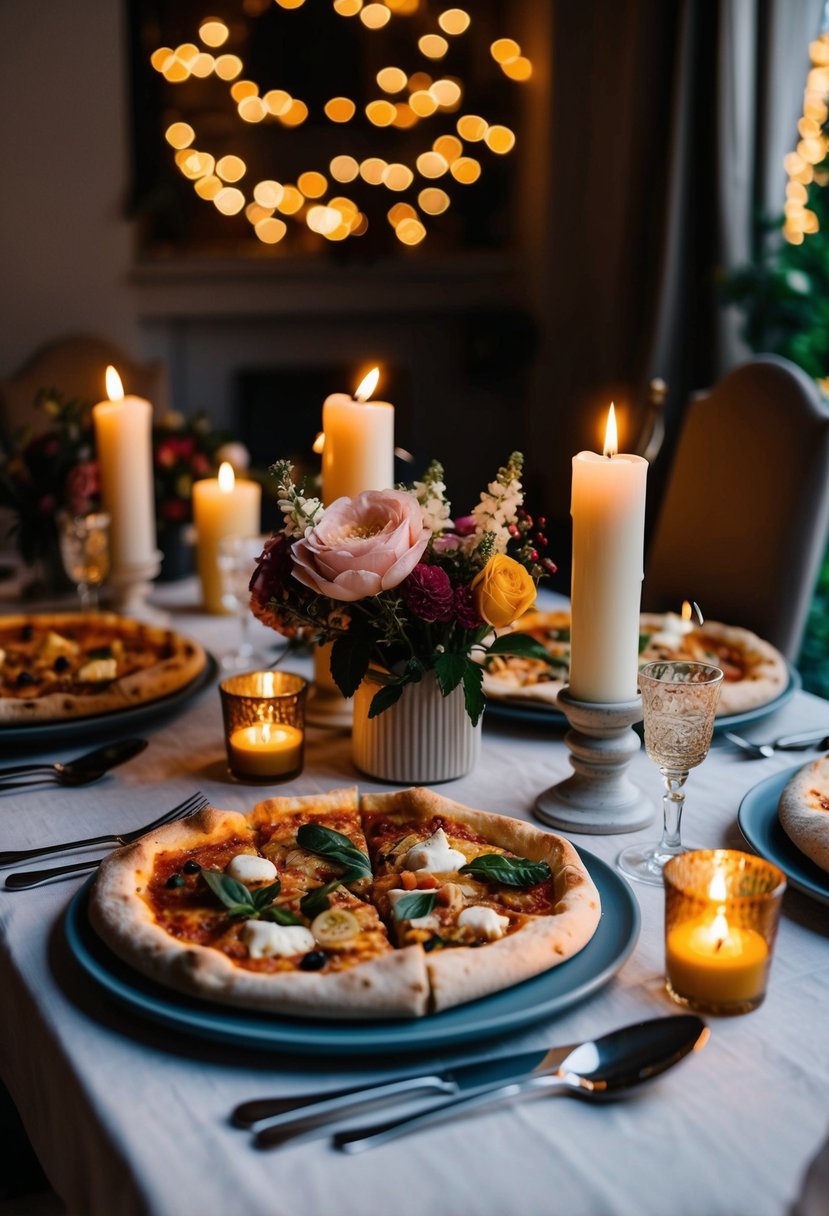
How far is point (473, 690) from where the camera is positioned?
132 cm

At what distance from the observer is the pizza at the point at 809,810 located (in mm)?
1119

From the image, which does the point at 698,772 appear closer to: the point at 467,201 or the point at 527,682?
the point at 527,682

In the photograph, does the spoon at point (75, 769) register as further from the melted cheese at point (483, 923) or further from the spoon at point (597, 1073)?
the spoon at point (597, 1073)

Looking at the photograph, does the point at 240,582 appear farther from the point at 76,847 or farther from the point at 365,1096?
the point at 365,1096

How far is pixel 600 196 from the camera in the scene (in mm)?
4961

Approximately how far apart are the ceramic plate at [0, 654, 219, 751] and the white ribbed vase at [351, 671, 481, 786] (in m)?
0.30

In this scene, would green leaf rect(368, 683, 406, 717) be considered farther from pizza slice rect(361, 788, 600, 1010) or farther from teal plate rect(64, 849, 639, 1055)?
teal plate rect(64, 849, 639, 1055)

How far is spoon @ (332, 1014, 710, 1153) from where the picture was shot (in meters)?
0.78

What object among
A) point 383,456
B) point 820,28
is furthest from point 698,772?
point 820,28

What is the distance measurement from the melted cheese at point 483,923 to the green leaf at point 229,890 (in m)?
0.17

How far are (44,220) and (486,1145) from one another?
4.53 meters

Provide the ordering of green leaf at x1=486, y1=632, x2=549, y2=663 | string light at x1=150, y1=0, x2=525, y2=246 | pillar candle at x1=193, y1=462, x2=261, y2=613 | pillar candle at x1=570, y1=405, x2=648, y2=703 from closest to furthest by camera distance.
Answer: pillar candle at x1=570, y1=405, x2=648, y2=703
green leaf at x1=486, y1=632, x2=549, y2=663
pillar candle at x1=193, y1=462, x2=261, y2=613
string light at x1=150, y1=0, x2=525, y2=246

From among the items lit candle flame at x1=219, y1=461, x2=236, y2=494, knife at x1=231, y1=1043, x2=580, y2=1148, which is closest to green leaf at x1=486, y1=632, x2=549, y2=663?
knife at x1=231, y1=1043, x2=580, y2=1148

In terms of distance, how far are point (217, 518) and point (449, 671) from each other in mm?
917
